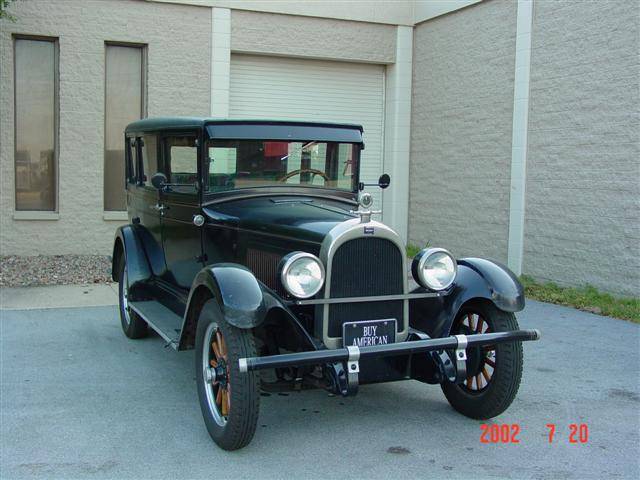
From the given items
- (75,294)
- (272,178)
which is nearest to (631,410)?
(272,178)

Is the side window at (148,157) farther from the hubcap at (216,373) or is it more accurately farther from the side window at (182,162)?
the hubcap at (216,373)

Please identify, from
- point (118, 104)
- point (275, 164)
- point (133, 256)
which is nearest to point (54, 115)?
point (118, 104)

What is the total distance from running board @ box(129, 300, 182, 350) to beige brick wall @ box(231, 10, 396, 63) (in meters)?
6.56

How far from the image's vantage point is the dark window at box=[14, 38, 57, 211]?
1074 centimetres

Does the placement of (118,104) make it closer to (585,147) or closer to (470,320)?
(585,147)

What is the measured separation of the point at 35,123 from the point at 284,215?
7.46 metres

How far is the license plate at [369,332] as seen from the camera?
4223mm

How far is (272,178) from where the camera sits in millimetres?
5406

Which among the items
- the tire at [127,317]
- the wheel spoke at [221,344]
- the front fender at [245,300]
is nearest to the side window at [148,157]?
the tire at [127,317]

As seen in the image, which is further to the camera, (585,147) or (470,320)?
(585,147)

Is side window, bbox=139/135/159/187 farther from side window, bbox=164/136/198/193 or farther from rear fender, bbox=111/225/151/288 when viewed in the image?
rear fender, bbox=111/225/151/288

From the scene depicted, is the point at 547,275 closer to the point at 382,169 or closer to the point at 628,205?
the point at 628,205

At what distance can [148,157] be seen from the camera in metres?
6.46
